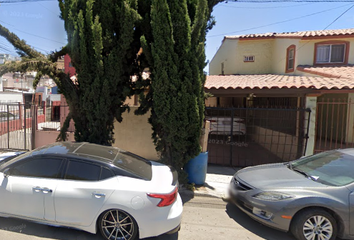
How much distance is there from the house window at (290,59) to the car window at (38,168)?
1141 cm

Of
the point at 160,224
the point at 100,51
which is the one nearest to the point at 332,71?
the point at 100,51

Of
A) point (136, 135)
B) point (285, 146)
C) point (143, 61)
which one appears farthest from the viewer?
point (285, 146)

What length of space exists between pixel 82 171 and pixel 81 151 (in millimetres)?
422

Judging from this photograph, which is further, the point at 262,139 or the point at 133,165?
the point at 262,139

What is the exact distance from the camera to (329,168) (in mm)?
3521

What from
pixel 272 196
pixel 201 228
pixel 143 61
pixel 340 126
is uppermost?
pixel 143 61

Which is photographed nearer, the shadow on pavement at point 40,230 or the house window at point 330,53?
the shadow on pavement at point 40,230

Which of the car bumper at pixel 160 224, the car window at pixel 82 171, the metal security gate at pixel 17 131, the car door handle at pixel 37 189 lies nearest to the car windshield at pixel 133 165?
the car window at pixel 82 171

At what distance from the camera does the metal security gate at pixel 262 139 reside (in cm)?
666

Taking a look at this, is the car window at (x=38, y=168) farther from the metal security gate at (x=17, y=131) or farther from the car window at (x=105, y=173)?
the metal security gate at (x=17, y=131)

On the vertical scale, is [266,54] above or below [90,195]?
above

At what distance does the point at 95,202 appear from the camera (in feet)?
8.98

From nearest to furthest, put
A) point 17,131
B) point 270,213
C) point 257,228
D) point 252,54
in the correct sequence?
point 270,213, point 257,228, point 17,131, point 252,54

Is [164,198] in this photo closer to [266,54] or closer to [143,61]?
[143,61]
